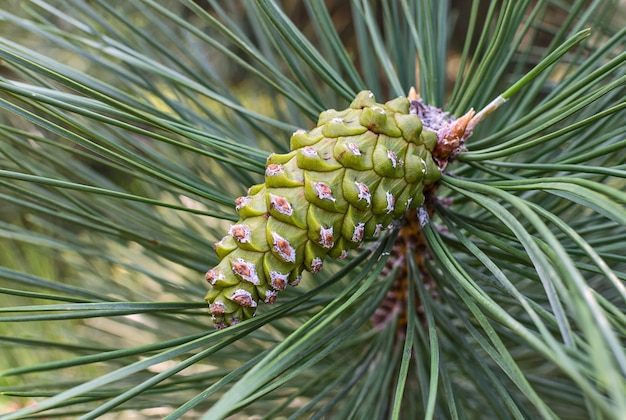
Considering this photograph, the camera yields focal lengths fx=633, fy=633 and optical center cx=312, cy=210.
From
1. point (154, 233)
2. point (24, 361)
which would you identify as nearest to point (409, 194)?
point (154, 233)

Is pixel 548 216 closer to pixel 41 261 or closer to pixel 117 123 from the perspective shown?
pixel 117 123

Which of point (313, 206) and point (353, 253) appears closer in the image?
point (313, 206)

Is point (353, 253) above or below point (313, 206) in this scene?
above
